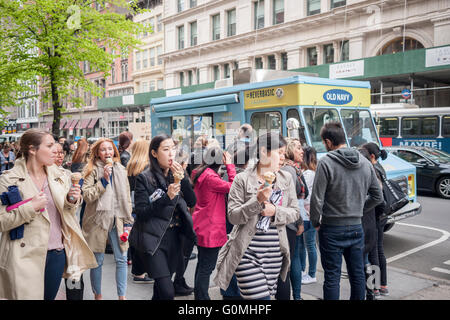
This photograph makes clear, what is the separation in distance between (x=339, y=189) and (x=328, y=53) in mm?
23842

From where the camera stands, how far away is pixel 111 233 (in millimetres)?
4480

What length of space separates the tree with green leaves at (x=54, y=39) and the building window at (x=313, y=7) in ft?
47.8

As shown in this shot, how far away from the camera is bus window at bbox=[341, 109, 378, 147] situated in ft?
28.5

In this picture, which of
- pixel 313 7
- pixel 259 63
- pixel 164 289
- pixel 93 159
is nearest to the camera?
pixel 164 289

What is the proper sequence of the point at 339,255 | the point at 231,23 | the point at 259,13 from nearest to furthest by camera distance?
the point at 339,255
the point at 259,13
the point at 231,23

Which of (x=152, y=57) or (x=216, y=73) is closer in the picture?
(x=216, y=73)

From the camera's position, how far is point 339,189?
153 inches

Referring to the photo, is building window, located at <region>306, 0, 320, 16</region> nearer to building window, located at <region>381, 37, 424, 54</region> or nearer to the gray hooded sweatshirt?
building window, located at <region>381, 37, 424, 54</region>

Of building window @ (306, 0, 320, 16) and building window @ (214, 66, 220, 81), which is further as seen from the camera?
building window @ (214, 66, 220, 81)

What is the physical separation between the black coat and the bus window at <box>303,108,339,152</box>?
4896 mm

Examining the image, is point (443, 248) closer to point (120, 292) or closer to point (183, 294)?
point (183, 294)

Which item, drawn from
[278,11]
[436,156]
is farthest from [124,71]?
[436,156]

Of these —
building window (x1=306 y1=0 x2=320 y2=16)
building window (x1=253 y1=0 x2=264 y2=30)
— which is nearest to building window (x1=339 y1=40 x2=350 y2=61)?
building window (x1=306 y1=0 x2=320 y2=16)

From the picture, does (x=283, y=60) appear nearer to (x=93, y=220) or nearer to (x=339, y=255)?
(x=93, y=220)
